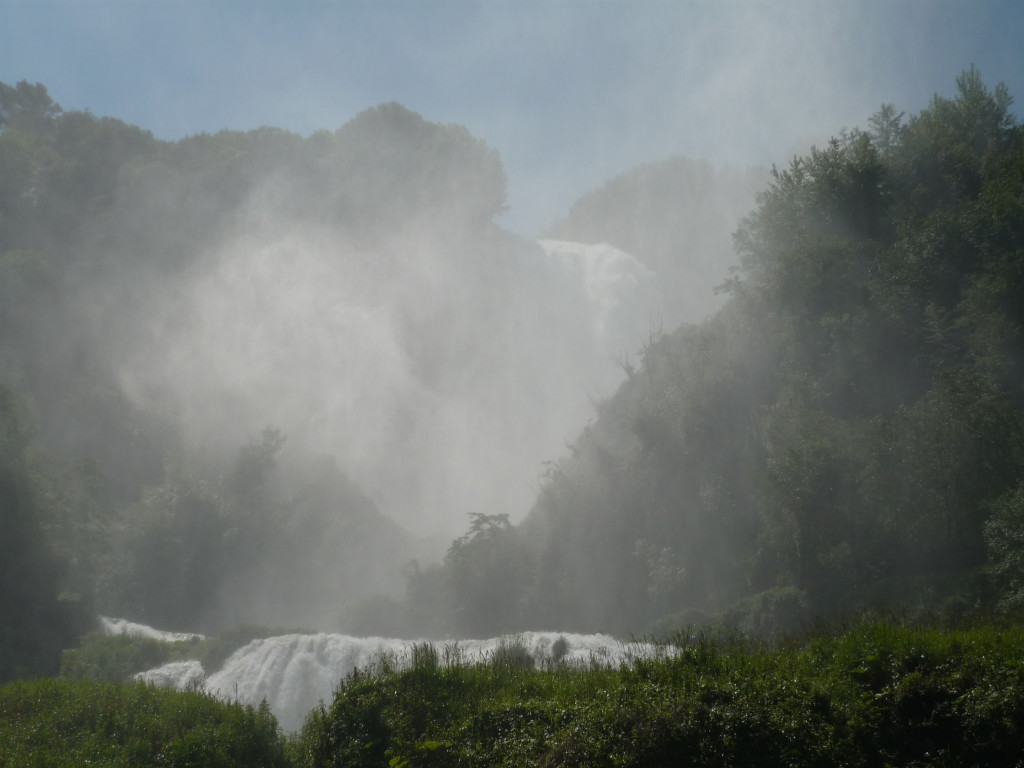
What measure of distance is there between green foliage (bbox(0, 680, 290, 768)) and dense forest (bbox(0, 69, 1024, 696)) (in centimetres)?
1832

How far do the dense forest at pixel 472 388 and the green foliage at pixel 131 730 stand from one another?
1832 cm

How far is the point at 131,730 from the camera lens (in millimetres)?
10883

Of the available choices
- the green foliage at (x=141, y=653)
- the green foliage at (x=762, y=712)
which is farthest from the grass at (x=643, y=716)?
the green foliage at (x=141, y=653)

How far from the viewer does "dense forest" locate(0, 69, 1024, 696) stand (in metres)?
27.6

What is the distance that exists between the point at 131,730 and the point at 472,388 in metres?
78.2

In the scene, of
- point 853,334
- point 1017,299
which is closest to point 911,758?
point 1017,299

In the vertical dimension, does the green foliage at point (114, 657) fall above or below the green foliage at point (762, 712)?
above

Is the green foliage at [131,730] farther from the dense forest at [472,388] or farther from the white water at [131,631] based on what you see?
the white water at [131,631]

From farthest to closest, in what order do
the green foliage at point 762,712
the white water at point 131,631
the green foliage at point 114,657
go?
the white water at point 131,631 → the green foliage at point 114,657 → the green foliage at point 762,712

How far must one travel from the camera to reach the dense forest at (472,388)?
27.6 metres

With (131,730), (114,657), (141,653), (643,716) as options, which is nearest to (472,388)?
(141,653)

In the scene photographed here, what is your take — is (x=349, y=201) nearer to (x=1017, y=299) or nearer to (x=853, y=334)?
Result: (x=853, y=334)

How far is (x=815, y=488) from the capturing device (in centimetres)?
2777

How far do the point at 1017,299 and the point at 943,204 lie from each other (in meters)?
10.3
